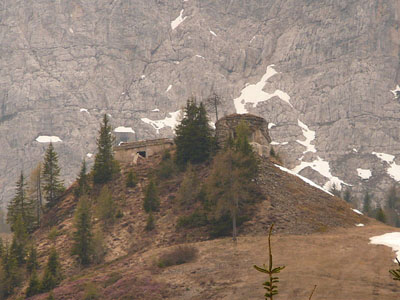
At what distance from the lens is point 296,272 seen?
4069 centimetres

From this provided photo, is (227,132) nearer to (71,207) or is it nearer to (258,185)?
(258,185)

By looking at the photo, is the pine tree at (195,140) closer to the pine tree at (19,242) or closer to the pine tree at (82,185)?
the pine tree at (82,185)

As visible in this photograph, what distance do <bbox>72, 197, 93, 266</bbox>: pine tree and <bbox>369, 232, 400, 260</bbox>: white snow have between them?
31.8m

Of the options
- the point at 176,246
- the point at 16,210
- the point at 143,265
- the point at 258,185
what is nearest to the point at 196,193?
the point at 258,185

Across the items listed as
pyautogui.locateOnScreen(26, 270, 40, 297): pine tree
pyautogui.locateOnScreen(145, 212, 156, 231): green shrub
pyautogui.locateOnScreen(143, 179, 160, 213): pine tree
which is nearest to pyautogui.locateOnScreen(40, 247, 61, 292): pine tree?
pyautogui.locateOnScreen(26, 270, 40, 297): pine tree

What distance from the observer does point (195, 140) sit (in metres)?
71.9

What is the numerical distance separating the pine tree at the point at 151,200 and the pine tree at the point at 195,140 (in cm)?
962

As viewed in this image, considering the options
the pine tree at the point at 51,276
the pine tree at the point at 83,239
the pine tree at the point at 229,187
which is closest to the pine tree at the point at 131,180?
the pine tree at the point at 83,239

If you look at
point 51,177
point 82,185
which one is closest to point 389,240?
point 82,185

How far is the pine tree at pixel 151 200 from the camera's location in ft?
209

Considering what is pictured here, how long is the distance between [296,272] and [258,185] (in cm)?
2324

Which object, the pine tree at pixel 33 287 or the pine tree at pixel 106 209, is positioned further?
the pine tree at pixel 106 209

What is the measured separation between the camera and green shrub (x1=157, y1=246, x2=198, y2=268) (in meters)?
47.9

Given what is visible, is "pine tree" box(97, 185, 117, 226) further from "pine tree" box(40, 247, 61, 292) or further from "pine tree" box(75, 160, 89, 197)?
"pine tree" box(40, 247, 61, 292)
